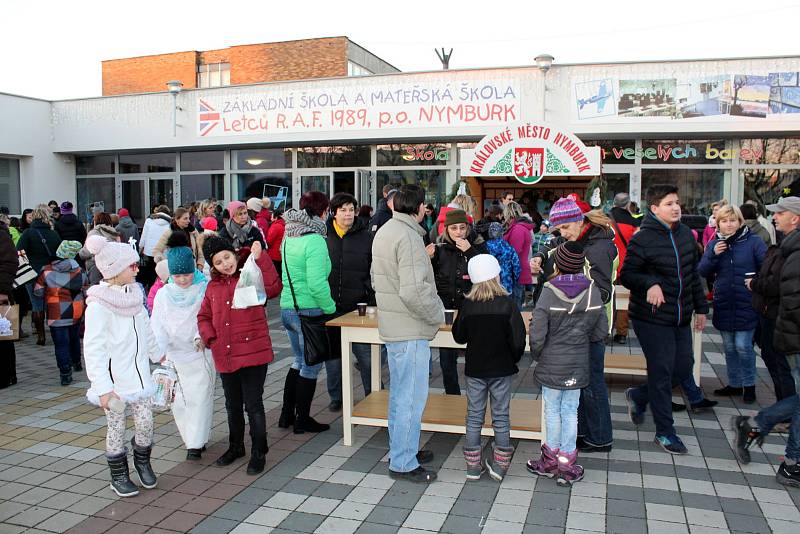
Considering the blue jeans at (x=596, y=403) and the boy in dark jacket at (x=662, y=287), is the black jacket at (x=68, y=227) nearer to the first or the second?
the blue jeans at (x=596, y=403)

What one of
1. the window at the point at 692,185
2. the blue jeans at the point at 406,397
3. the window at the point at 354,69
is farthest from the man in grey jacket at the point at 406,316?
the window at the point at 354,69

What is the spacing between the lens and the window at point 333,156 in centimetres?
1630

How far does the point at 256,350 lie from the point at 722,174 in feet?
41.7

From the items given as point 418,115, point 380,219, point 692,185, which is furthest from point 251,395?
point 692,185

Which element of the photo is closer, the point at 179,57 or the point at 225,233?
the point at 225,233

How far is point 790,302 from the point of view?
4.17 metres

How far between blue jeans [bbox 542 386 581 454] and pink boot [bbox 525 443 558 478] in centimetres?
5

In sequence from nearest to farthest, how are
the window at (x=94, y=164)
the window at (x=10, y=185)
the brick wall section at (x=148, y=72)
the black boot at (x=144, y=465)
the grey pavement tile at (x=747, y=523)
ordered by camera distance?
1. the grey pavement tile at (x=747, y=523)
2. the black boot at (x=144, y=465)
3. the window at (x=10, y=185)
4. the window at (x=94, y=164)
5. the brick wall section at (x=148, y=72)

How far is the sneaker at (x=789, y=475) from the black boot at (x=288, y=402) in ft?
11.5

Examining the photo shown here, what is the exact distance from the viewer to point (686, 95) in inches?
509

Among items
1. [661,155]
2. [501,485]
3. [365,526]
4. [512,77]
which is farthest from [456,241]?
[661,155]

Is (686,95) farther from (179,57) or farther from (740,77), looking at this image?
(179,57)

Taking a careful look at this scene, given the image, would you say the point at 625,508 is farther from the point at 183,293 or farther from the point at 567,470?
the point at 183,293

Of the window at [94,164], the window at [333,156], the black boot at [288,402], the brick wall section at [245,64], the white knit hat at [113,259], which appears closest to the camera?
the white knit hat at [113,259]
